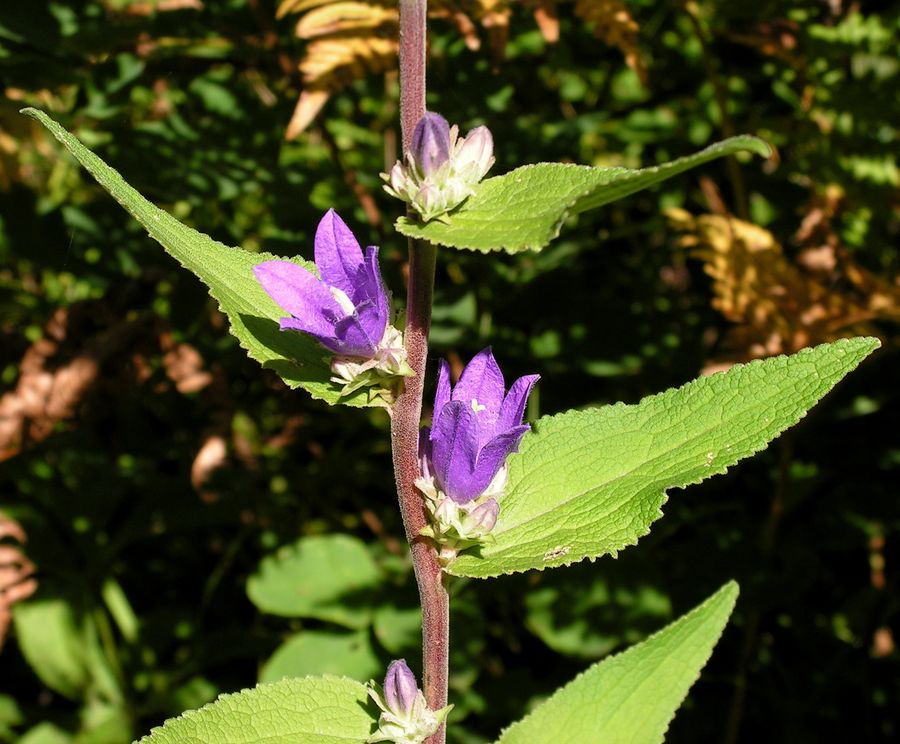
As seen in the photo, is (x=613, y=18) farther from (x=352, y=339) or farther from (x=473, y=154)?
(x=352, y=339)

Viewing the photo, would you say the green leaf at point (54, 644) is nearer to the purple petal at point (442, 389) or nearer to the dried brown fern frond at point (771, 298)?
the purple petal at point (442, 389)

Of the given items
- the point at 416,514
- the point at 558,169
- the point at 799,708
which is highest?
the point at 558,169

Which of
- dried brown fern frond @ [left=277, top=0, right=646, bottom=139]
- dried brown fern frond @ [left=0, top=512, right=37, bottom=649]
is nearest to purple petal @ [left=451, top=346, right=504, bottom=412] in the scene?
dried brown fern frond @ [left=277, top=0, right=646, bottom=139]

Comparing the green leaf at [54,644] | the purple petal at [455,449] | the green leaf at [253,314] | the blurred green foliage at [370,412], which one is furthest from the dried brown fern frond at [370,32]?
the green leaf at [54,644]

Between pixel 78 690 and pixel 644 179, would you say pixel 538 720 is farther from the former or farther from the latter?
pixel 78 690

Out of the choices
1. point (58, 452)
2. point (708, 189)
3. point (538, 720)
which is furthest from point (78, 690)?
point (708, 189)
